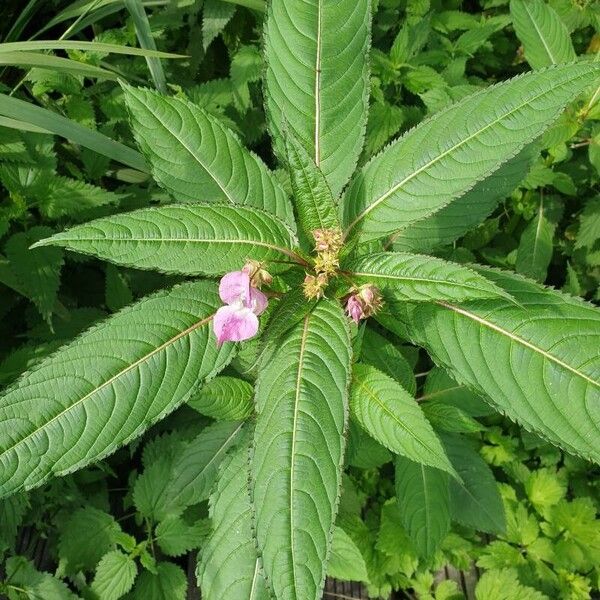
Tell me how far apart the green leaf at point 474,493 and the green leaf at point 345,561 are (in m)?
0.47

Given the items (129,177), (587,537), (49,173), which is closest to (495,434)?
(587,537)

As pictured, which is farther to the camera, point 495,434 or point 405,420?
point 495,434

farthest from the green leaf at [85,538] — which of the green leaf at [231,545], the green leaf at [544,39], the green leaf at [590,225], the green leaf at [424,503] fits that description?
the green leaf at [544,39]

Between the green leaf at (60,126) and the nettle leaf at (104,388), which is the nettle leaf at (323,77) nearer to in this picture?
the nettle leaf at (104,388)

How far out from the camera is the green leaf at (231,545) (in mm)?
1908

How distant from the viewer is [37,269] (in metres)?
2.22

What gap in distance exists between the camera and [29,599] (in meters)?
2.40

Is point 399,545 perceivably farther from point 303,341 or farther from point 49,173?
point 49,173

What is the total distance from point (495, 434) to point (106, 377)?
2.04 metres

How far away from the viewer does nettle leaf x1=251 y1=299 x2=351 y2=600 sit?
1198mm

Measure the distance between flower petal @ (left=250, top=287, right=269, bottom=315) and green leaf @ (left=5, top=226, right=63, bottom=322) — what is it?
116 centimetres

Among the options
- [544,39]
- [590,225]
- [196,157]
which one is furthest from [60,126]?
[590,225]

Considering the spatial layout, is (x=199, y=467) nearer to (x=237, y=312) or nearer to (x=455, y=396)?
(x=455, y=396)

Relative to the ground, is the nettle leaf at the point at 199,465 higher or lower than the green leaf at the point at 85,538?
higher
